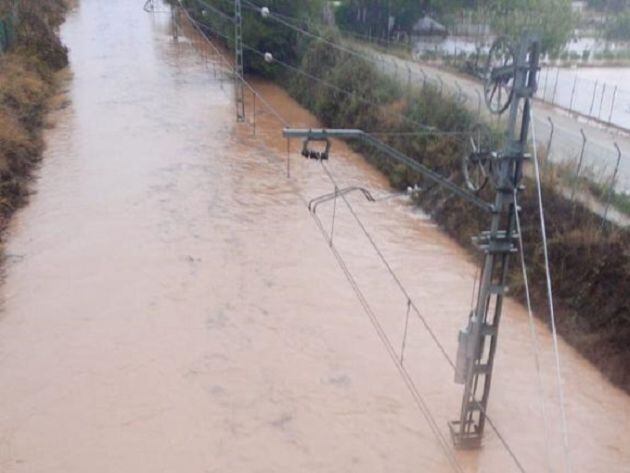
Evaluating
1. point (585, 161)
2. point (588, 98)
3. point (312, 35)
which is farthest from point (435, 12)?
point (585, 161)

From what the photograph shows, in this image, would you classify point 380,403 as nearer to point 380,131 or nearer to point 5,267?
point 5,267

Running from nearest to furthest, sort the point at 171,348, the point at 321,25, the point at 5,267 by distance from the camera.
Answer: the point at 171,348 → the point at 5,267 → the point at 321,25

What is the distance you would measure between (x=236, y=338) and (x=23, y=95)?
1840cm

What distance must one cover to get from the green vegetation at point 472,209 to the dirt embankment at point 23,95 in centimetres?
1151

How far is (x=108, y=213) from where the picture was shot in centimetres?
1972

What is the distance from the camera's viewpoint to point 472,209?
61.2ft

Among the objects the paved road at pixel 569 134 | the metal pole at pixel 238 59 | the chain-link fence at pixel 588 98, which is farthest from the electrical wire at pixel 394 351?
the chain-link fence at pixel 588 98

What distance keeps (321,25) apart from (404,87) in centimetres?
973

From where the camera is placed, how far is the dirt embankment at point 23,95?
21016 millimetres

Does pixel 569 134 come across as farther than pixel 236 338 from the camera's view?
Yes

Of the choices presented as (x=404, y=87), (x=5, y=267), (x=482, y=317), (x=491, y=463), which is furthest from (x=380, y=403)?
(x=404, y=87)

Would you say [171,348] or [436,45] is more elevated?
[436,45]

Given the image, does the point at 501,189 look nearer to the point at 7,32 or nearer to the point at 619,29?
the point at 7,32

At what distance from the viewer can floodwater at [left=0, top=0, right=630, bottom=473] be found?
1127 centimetres
